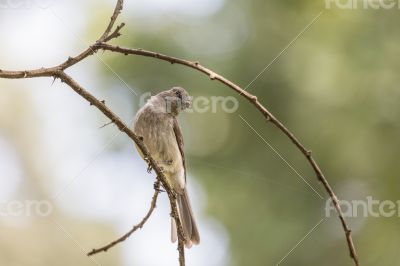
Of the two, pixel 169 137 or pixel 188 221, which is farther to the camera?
pixel 188 221

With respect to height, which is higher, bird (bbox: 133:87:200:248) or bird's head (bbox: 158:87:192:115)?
bird's head (bbox: 158:87:192:115)

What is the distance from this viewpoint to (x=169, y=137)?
4.75 meters

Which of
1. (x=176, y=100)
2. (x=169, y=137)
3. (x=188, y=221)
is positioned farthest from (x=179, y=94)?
(x=188, y=221)

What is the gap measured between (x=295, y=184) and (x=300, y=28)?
1782mm

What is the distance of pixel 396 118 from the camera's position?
670 cm

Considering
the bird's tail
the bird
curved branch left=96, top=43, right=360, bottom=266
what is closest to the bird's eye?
the bird

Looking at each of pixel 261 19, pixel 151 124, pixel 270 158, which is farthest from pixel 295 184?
pixel 151 124

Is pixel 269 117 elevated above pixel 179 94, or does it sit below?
below

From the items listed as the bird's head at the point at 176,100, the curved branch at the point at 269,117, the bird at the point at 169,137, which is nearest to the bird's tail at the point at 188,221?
the bird at the point at 169,137

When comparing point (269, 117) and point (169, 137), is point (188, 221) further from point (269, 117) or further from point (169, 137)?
point (269, 117)

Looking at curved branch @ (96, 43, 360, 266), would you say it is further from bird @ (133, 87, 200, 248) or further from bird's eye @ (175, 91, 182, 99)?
bird's eye @ (175, 91, 182, 99)

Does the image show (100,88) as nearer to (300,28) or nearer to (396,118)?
(300,28)

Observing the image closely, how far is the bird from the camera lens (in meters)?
4.64

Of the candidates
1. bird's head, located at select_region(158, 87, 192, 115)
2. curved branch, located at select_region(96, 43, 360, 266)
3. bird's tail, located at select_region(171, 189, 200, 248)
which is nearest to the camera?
curved branch, located at select_region(96, 43, 360, 266)
